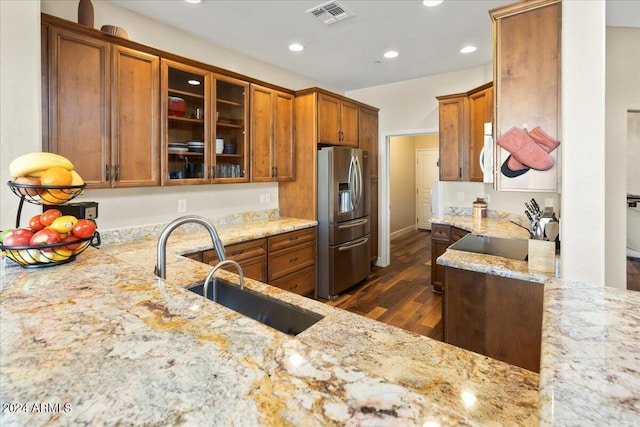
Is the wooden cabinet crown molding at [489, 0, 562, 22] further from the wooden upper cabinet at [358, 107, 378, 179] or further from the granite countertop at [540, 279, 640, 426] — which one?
the wooden upper cabinet at [358, 107, 378, 179]

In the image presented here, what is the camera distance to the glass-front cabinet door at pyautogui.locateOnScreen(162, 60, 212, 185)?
2645mm

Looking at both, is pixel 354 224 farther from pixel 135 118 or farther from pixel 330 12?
pixel 135 118

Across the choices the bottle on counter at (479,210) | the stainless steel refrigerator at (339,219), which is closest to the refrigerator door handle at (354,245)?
the stainless steel refrigerator at (339,219)

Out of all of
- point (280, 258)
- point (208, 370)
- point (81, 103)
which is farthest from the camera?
point (280, 258)

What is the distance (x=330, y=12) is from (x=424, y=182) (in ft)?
19.9

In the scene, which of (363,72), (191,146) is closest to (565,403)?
(191,146)

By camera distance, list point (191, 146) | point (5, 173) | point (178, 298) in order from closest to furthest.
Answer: point (178, 298), point (5, 173), point (191, 146)

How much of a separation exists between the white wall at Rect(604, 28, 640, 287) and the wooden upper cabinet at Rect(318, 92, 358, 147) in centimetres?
246

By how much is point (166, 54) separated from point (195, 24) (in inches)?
20.2

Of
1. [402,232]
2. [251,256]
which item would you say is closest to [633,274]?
[251,256]

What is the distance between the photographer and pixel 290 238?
3402 mm

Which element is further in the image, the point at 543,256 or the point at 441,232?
the point at 441,232

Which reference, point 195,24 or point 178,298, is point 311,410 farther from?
point 195,24

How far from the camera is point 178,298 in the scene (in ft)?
Result: 3.26
